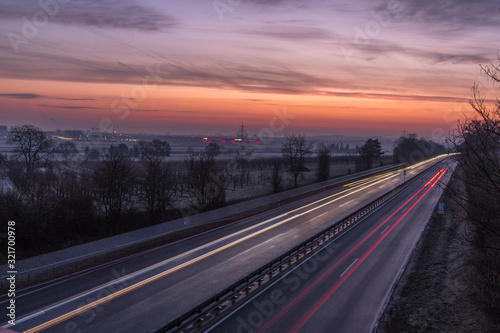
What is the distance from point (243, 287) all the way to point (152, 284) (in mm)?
4651

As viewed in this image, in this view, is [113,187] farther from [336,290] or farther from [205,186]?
[336,290]

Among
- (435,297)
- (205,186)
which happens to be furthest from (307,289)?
(205,186)

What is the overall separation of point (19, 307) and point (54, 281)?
9.44 feet

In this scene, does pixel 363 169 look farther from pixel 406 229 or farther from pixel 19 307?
pixel 19 307

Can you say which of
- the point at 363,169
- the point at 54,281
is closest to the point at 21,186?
the point at 54,281

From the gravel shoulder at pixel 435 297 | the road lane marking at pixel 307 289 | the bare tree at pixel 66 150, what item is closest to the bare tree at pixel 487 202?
the gravel shoulder at pixel 435 297

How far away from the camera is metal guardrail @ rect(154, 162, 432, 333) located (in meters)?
11.9

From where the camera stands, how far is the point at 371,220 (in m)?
30.5

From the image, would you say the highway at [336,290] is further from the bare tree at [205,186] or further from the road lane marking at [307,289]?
the bare tree at [205,186]

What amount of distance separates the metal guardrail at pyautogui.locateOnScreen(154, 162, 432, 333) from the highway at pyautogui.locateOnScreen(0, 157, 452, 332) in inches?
37.8

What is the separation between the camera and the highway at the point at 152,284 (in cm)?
1287

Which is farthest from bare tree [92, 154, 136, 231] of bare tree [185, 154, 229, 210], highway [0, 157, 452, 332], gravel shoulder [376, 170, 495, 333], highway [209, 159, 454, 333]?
gravel shoulder [376, 170, 495, 333]

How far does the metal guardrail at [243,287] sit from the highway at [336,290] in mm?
475

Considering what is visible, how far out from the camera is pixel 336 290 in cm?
1552
